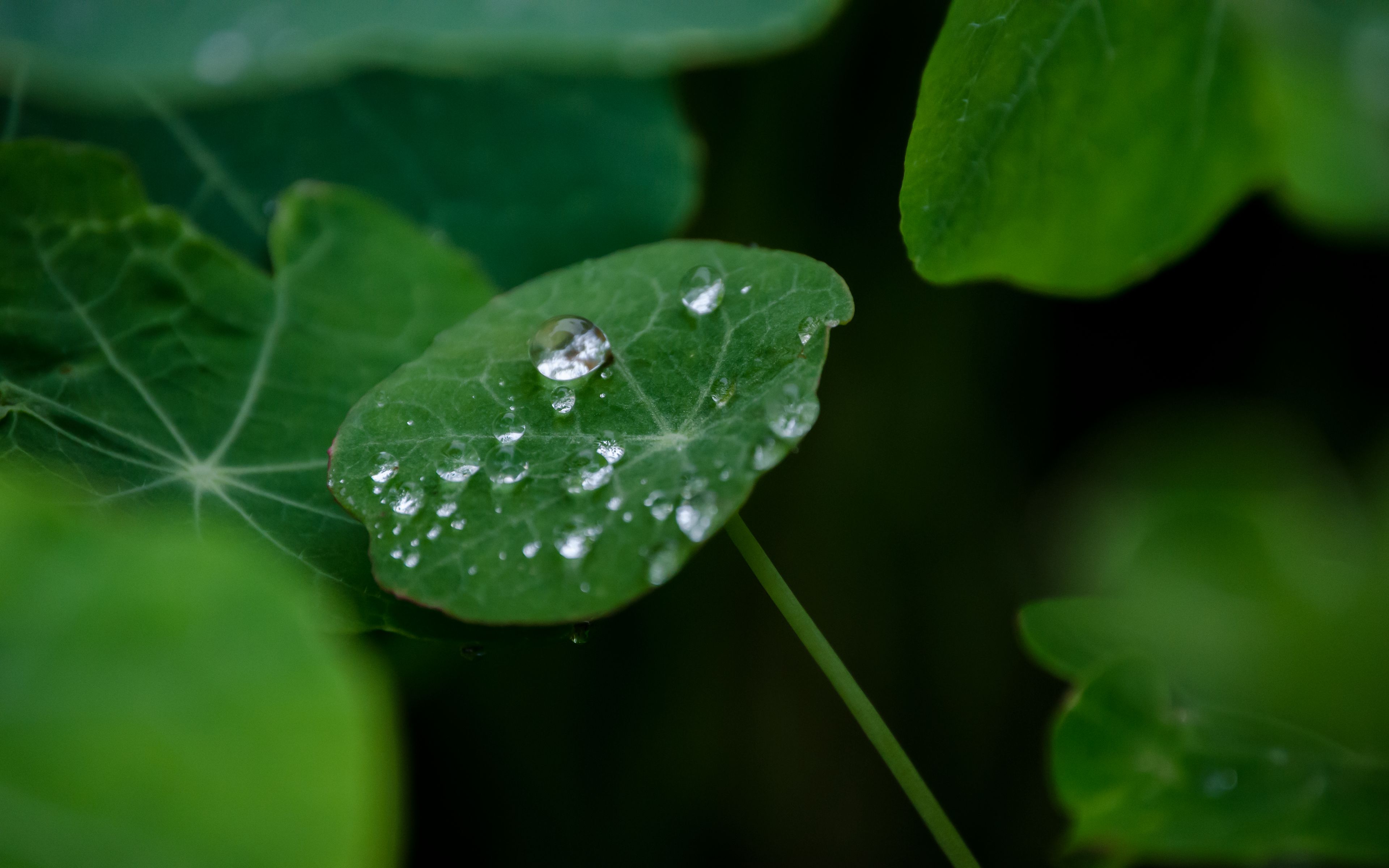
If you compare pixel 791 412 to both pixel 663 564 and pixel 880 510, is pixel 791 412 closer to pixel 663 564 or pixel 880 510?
pixel 663 564

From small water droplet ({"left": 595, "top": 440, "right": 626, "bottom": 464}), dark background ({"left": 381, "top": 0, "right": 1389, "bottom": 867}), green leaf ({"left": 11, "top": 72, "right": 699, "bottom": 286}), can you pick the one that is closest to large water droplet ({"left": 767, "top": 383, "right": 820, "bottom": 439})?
small water droplet ({"left": 595, "top": 440, "right": 626, "bottom": 464})

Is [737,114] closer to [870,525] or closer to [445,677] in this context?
[870,525]

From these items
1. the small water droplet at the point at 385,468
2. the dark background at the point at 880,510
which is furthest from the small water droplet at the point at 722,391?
the dark background at the point at 880,510

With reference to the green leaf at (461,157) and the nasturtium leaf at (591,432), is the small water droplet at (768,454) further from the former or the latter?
the green leaf at (461,157)

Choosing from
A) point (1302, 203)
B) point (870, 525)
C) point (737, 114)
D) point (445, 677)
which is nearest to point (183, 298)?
point (445, 677)

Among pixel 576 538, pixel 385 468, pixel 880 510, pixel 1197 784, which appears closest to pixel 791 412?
pixel 576 538

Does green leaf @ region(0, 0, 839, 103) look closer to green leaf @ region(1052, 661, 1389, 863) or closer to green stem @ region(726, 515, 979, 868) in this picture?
green stem @ region(726, 515, 979, 868)
